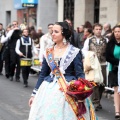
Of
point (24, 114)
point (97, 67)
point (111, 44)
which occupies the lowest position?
point (24, 114)

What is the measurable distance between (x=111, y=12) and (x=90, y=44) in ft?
35.4

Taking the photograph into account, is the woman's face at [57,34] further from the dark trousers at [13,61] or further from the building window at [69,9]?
the building window at [69,9]

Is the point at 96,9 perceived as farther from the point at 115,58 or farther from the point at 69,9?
the point at 115,58

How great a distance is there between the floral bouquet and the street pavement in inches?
128

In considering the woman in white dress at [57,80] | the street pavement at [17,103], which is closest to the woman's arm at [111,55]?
the street pavement at [17,103]

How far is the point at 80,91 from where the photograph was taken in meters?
5.23

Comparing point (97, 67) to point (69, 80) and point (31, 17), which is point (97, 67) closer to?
point (69, 80)

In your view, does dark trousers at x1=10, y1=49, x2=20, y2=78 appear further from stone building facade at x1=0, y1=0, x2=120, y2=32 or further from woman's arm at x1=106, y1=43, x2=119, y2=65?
stone building facade at x1=0, y1=0, x2=120, y2=32

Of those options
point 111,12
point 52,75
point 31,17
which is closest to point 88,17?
point 111,12

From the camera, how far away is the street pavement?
878 centimetres

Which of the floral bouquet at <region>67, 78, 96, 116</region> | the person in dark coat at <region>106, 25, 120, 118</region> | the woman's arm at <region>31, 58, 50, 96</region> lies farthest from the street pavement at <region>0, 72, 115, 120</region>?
the floral bouquet at <region>67, 78, 96, 116</region>

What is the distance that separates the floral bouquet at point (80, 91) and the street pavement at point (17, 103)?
3261 millimetres

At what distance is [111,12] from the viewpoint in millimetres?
20172

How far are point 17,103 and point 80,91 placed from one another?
502cm
